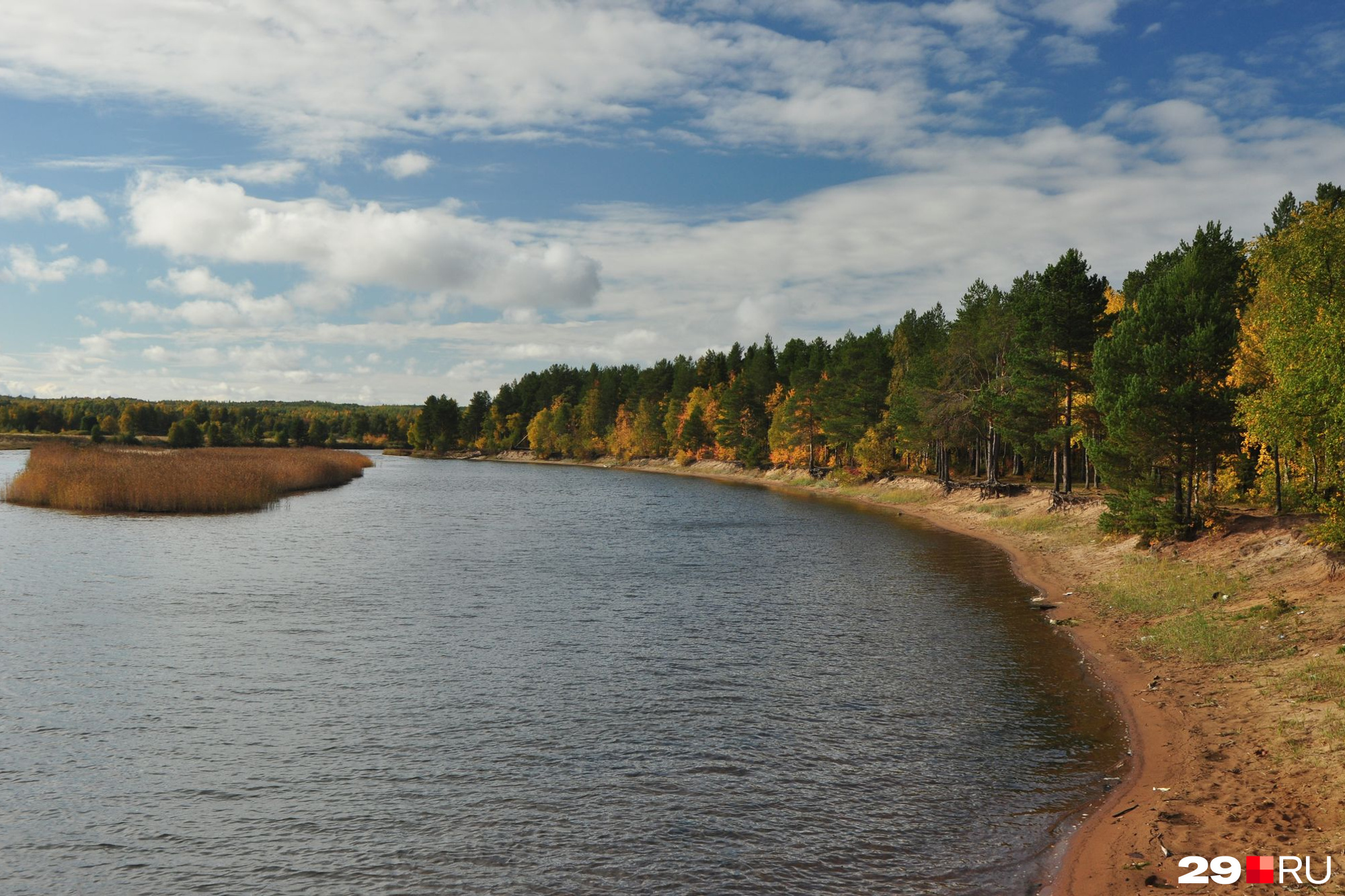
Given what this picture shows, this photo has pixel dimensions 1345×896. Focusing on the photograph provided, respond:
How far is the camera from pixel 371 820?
51.8 ft

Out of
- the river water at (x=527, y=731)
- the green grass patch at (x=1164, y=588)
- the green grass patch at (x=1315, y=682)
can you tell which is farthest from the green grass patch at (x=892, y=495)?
the green grass patch at (x=1315, y=682)

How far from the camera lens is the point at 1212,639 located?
25359 mm

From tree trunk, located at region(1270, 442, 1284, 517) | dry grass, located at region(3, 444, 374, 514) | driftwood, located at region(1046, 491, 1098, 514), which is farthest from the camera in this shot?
dry grass, located at region(3, 444, 374, 514)

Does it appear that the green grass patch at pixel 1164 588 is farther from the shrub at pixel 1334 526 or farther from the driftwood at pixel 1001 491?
the driftwood at pixel 1001 491

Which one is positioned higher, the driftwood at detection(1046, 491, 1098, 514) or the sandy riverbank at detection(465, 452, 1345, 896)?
the driftwood at detection(1046, 491, 1098, 514)

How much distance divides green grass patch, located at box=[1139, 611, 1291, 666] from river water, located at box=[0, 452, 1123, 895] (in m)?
3.13

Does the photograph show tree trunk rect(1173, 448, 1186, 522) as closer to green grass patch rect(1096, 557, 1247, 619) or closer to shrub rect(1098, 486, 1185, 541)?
shrub rect(1098, 486, 1185, 541)

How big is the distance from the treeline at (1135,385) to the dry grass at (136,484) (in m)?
60.6

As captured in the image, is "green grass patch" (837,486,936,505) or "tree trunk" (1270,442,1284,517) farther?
"green grass patch" (837,486,936,505)

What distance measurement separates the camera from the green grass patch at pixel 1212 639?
77.6ft

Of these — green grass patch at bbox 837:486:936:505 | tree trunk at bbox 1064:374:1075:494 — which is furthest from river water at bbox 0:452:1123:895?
green grass patch at bbox 837:486:936:505

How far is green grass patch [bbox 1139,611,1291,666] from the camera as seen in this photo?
23.7 metres

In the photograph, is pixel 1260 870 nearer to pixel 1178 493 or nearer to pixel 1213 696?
pixel 1213 696

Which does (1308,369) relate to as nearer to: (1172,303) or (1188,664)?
(1188,664)
